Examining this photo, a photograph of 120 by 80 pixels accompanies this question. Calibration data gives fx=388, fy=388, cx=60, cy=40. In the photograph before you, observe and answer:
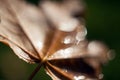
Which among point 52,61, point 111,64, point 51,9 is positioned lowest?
point 111,64

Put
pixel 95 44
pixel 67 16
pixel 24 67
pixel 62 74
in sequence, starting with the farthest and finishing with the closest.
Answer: pixel 24 67 < pixel 67 16 < pixel 95 44 < pixel 62 74

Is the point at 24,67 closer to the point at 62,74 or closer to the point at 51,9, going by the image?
the point at 51,9

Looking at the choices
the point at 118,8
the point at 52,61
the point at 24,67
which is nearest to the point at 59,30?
the point at 52,61

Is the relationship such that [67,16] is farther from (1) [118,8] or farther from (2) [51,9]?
(1) [118,8]

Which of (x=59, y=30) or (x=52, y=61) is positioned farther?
(x=59, y=30)

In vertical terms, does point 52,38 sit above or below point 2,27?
below

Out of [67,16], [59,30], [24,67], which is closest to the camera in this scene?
[59,30]

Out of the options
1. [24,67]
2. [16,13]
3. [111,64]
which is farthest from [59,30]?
[111,64]
